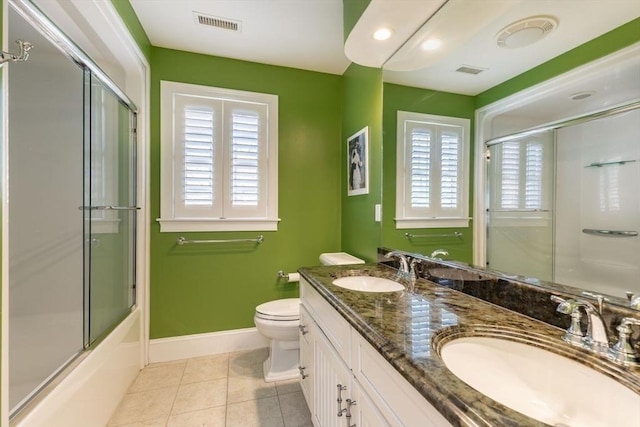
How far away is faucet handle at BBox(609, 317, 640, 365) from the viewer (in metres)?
0.64

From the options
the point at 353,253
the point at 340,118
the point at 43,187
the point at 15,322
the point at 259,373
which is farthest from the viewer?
the point at 340,118

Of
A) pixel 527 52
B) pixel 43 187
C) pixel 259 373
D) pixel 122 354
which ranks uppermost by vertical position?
pixel 527 52

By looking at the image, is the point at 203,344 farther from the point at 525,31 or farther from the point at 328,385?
the point at 525,31

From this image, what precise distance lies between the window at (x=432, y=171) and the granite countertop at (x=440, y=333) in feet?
1.21

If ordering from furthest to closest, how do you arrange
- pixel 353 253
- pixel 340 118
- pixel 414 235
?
1. pixel 340 118
2. pixel 353 253
3. pixel 414 235

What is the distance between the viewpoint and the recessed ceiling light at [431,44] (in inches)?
54.7

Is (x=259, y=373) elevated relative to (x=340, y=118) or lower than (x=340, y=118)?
lower

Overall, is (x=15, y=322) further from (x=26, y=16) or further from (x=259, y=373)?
(x=26, y=16)

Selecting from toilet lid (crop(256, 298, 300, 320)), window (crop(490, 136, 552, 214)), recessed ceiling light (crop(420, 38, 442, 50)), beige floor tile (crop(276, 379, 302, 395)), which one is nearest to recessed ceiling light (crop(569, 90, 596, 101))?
window (crop(490, 136, 552, 214))

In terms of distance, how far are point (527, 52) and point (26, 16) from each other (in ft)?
6.09

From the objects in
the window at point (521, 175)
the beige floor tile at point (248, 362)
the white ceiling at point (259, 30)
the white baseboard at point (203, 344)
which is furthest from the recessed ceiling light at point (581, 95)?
the white baseboard at point (203, 344)

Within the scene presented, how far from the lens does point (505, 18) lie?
106 centimetres

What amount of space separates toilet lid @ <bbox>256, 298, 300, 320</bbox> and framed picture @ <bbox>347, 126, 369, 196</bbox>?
1.03 m

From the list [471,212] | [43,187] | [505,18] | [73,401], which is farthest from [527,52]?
[43,187]
